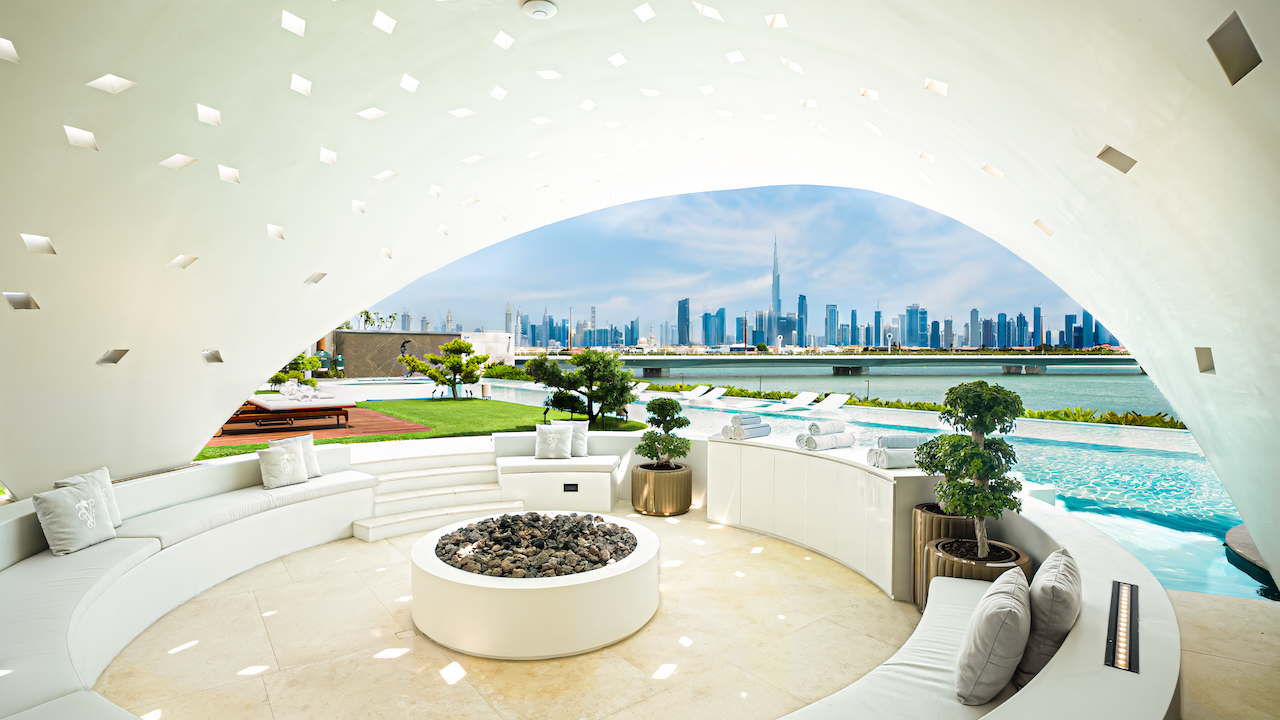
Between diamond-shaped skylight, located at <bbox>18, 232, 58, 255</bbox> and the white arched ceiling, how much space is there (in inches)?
2.4

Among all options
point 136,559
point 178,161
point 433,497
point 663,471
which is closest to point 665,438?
point 663,471

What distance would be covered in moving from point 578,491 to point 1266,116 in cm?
640

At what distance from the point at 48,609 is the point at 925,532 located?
544cm

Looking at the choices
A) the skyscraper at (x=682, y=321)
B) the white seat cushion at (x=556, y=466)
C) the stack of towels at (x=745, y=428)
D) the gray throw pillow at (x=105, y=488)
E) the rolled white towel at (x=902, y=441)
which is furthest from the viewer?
the skyscraper at (x=682, y=321)

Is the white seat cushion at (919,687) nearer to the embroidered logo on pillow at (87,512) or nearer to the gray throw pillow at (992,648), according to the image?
the gray throw pillow at (992,648)

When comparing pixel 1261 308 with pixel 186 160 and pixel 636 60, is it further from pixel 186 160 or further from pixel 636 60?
pixel 186 160

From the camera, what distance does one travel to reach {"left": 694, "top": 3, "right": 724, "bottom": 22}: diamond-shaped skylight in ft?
10.1

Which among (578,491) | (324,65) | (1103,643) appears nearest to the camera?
(1103,643)

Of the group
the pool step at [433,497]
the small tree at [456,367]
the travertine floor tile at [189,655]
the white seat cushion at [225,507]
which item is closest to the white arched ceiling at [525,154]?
the white seat cushion at [225,507]

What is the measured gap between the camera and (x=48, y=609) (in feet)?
10.5

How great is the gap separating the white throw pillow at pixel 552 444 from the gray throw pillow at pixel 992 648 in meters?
5.39

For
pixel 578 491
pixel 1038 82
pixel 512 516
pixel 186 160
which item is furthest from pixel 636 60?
pixel 578 491

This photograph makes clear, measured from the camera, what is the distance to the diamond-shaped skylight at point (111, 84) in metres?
2.90

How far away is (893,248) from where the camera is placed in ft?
147
